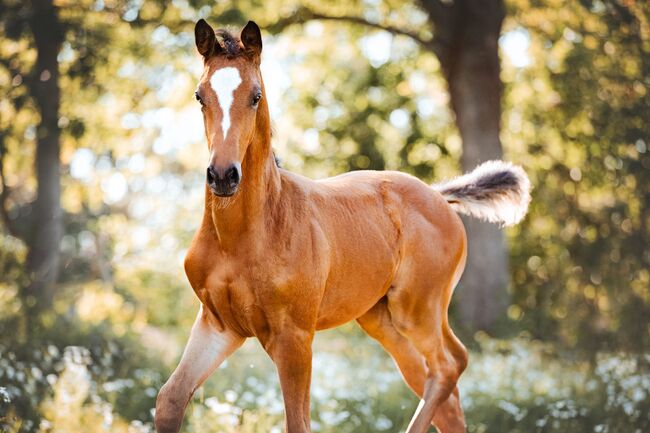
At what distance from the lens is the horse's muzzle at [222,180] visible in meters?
3.90

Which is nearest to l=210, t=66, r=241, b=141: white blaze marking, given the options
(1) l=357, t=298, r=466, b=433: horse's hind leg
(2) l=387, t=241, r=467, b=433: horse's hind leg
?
(2) l=387, t=241, r=467, b=433: horse's hind leg

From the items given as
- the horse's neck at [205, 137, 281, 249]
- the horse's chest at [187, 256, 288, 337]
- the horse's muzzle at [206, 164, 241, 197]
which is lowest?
the horse's chest at [187, 256, 288, 337]

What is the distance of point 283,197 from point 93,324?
20.0 feet

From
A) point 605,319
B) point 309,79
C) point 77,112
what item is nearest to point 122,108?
point 77,112

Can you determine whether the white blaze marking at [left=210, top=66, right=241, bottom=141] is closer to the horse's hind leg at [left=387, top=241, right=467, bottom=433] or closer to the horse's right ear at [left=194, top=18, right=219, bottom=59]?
the horse's right ear at [left=194, top=18, right=219, bottom=59]

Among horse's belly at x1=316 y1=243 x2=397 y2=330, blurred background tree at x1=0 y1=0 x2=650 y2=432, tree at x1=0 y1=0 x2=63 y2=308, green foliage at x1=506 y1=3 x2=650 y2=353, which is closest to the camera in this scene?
horse's belly at x1=316 y1=243 x2=397 y2=330

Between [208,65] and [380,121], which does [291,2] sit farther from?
[208,65]

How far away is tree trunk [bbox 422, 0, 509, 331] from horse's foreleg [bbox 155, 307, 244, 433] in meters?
9.89

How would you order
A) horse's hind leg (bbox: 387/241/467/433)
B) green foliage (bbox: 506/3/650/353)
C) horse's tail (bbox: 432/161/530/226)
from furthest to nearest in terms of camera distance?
green foliage (bbox: 506/3/650/353), horse's tail (bbox: 432/161/530/226), horse's hind leg (bbox: 387/241/467/433)

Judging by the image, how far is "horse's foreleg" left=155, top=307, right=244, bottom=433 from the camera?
4543 millimetres

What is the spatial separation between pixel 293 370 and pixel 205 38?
5.64 ft

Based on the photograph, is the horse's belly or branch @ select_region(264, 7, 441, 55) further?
branch @ select_region(264, 7, 441, 55)

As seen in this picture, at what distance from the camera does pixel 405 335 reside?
19.0 ft

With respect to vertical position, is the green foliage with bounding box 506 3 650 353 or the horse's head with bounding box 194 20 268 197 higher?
the horse's head with bounding box 194 20 268 197
